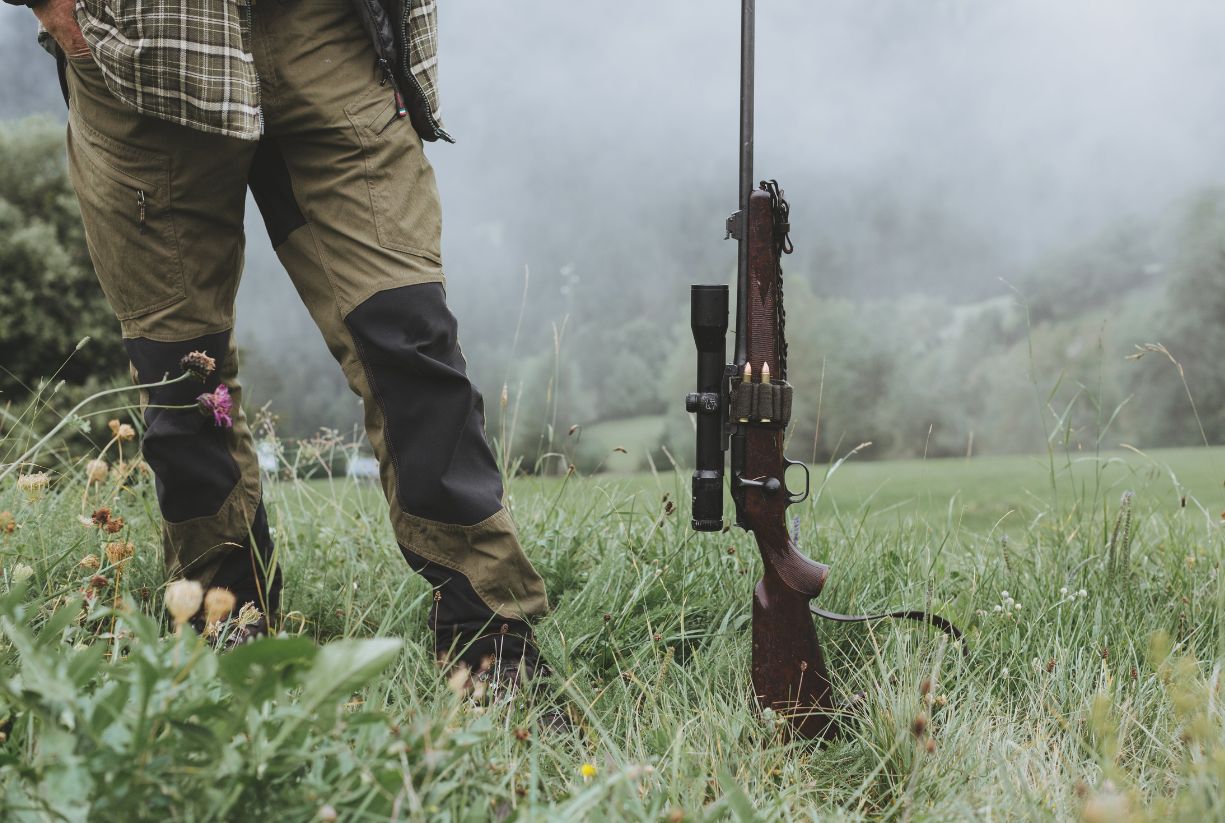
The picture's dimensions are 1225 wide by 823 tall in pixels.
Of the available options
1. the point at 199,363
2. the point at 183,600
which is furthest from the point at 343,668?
the point at 199,363

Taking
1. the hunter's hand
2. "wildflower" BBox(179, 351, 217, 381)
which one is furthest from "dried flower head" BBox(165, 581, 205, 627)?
the hunter's hand

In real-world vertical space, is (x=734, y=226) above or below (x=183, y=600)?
above

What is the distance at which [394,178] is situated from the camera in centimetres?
191

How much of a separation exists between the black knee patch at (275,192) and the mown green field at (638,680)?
0.72 m

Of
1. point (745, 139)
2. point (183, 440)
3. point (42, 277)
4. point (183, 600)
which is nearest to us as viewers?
point (183, 600)

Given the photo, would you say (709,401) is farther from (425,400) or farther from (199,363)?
(199,363)

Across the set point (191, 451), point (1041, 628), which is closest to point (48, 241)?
point (191, 451)

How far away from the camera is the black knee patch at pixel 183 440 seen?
2.02 metres

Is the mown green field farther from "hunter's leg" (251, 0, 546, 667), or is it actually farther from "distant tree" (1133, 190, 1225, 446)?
"distant tree" (1133, 190, 1225, 446)

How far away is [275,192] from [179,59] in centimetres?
31

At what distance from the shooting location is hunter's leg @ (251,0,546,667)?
1.85 metres

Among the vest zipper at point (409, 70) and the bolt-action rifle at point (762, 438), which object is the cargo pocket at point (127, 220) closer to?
the vest zipper at point (409, 70)

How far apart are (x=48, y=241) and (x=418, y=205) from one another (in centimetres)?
681

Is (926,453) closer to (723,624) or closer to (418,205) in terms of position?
(723,624)
